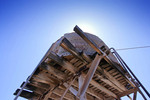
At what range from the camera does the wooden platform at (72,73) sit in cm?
411

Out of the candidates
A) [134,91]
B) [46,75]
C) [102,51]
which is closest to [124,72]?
[134,91]

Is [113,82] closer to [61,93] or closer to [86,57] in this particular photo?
[86,57]

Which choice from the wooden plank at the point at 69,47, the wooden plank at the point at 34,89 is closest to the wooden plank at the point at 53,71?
the wooden plank at the point at 69,47

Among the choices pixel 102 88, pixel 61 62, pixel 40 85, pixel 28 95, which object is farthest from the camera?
pixel 28 95

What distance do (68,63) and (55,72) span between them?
2.03 ft

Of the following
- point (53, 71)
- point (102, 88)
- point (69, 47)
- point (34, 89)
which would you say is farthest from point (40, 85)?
point (102, 88)

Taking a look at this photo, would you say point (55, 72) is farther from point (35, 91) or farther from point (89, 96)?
point (89, 96)

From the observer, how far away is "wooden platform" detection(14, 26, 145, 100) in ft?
13.5

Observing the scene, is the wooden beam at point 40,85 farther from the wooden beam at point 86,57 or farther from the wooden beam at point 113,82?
the wooden beam at point 113,82

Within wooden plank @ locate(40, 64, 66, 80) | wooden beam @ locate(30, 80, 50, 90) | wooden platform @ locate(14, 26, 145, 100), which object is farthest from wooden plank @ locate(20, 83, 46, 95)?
wooden plank @ locate(40, 64, 66, 80)

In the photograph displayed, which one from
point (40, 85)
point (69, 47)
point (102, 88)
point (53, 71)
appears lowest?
point (40, 85)

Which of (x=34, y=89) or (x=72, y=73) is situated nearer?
(x=72, y=73)

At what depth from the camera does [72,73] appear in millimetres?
4855

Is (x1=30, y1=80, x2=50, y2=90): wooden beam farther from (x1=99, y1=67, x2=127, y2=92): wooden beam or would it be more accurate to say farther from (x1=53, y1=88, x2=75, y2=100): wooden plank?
(x1=99, y1=67, x2=127, y2=92): wooden beam
